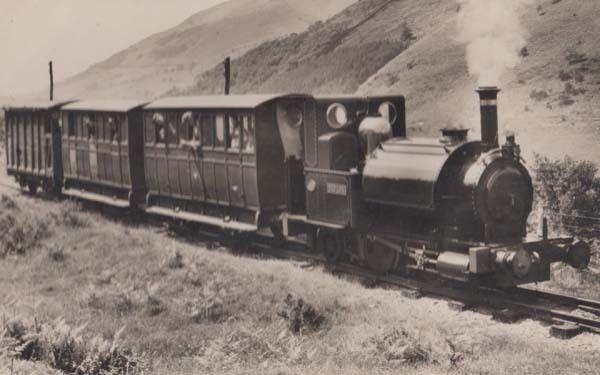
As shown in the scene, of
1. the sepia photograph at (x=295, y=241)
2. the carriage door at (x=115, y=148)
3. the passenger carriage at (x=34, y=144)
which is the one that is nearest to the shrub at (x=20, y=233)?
the sepia photograph at (x=295, y=241)

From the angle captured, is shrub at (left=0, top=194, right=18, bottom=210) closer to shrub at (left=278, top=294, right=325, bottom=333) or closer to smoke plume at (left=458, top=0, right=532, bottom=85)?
shrub at (left=278, top=294, right=325, bottom=333)

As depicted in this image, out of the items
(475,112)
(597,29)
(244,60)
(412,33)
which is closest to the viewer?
(475,112)

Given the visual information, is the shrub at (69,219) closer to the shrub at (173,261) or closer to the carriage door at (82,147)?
the carriage door at (82,147)

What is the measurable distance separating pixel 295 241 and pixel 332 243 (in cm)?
187

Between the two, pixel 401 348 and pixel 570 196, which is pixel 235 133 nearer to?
pixel 401 348

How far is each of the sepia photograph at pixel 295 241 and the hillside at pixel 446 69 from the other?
3.88m

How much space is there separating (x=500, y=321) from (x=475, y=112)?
25.2m

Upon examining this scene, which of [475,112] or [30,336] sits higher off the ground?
[475,112]

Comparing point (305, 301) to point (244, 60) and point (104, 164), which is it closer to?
point (104, 164)

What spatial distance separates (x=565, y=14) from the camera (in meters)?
39.8

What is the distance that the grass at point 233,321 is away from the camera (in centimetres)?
798

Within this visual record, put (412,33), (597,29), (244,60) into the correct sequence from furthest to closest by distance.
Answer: (244,60)
(412,33)
(597,29)

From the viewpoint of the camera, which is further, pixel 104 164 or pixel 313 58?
pixel 313 58

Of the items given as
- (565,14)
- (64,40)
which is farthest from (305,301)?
(64,40)
